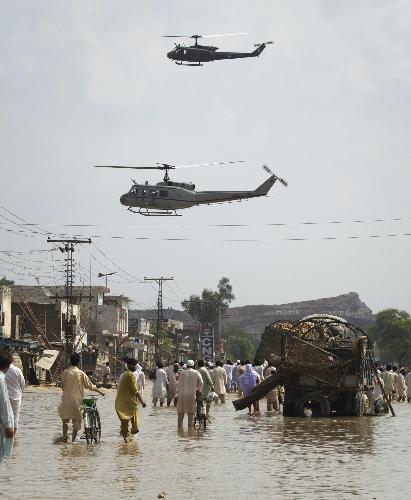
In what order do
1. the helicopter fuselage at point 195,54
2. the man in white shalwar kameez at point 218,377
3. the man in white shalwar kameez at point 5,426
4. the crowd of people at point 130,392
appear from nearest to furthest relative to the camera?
the man in white shalwar kameez at point 5,426 < the crowd of people at point 130,392 < the man in white shalwar kameez at point 218,377 < the helicopter fuselage at point 195,54

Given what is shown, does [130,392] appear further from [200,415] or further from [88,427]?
[200,415]

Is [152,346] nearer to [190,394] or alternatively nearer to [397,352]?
[397,352]

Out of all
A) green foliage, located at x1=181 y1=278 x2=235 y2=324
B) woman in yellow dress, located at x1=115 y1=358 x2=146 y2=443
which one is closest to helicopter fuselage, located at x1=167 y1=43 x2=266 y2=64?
woman in yellow dress, located at x1=115 y1=358 x2=146 y2=443

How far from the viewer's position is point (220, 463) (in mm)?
15930

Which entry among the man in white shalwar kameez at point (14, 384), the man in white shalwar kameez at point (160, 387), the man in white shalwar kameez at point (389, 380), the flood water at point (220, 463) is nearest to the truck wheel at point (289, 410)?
the flood water at point (220, 463)

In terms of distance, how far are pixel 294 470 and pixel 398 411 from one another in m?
20.4

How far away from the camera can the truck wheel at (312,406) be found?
27.8 metres

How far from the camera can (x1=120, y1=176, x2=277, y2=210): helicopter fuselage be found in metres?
59.1

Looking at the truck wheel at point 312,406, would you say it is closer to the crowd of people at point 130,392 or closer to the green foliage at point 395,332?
the crowd of people at point 130,392

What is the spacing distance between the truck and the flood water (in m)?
2.42

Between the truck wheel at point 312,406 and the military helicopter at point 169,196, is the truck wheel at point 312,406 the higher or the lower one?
the lower one

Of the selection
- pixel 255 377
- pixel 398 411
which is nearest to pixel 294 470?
pixel 255 377

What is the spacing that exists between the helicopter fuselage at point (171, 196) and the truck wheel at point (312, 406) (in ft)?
104

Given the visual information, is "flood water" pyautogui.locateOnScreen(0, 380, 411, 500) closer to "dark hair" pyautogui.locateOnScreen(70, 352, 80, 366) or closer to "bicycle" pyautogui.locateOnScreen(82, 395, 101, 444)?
"bicycle" pyautogui.locateOnScreen(82, 395, 101, 444)
